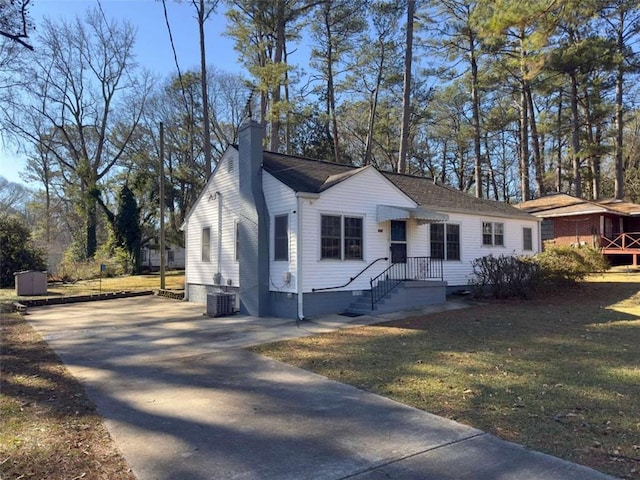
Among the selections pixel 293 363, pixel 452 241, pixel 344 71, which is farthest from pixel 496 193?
pixel 293 363

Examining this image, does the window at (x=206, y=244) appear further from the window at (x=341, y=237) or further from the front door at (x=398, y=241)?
the front door at (x=398, y=241)

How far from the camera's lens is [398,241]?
1426 cm

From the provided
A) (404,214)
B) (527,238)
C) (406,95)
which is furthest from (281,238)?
(406,95)

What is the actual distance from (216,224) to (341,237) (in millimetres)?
4948

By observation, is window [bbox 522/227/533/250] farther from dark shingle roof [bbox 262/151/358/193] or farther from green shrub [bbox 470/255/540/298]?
dark shingle roof [bbox 262/151/358/193]

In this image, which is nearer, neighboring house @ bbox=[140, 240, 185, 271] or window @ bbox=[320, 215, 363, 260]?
window @ bbox=[320, 215, 363, 260]

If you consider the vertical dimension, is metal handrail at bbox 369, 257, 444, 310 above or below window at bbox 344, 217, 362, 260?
below

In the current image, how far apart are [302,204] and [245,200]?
7.73 ft

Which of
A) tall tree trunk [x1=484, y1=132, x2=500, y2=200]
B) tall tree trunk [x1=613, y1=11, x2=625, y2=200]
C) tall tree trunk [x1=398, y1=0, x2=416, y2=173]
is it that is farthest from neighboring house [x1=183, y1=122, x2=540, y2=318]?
tall tree trunk [x1=484, y1=132, x2=500, y2=200]

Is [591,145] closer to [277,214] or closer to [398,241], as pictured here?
[398,241]

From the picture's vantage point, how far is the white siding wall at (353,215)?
1220 centimetres

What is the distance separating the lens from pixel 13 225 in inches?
969

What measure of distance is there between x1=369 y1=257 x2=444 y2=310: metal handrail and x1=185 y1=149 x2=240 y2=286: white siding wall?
433 centimetres

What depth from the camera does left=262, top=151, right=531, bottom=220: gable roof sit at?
42.3 feet
